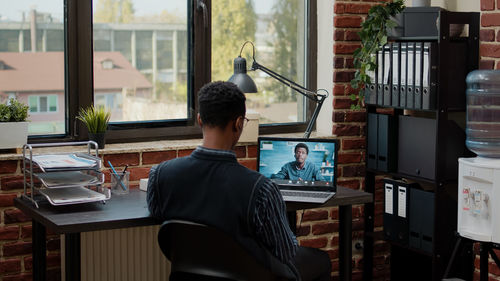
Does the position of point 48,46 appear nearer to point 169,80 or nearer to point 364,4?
point 169,80

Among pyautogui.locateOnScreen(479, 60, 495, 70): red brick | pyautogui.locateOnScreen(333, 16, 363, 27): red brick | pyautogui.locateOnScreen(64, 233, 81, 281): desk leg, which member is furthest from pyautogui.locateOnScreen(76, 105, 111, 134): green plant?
pyautogui.locateOnScreen(479, 60, 495, 70): red brick

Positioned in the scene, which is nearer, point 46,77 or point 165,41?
point 46,77

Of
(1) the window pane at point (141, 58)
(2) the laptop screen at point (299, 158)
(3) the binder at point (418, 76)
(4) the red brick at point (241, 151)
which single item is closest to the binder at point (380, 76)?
(3) the binder at point (418, 76)

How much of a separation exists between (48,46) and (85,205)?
0.94m

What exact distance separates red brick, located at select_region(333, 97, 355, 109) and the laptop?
806 millimetres

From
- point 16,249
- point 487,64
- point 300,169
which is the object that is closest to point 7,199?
point 16,249

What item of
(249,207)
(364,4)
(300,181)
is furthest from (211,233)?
(364,4)

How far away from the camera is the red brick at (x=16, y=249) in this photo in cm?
334

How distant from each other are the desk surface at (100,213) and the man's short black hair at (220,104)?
0.56 meters

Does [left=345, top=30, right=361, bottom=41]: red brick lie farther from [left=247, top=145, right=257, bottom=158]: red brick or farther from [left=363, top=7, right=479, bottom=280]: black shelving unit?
[left=247, top=145, right=257, bottom=158]: red brick

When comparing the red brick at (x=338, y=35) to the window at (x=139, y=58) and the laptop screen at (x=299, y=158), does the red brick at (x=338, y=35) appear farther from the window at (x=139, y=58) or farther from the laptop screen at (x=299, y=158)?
the laptop screen at (x=299, y=158)

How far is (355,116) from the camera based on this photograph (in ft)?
13.6

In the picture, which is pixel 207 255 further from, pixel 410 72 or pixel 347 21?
pixel 347 21

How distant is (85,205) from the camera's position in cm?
300
